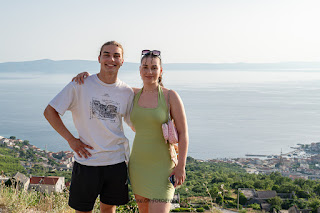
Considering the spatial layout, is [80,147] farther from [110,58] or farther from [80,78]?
[110,58]

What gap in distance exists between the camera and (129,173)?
224 cm

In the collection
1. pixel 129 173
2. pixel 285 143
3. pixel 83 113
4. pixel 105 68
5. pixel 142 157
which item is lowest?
pixel 285 143

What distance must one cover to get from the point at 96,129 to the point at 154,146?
41cm

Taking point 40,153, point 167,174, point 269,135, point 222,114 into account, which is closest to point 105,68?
point 167,174

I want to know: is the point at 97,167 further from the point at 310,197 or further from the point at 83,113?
the point at 310,197

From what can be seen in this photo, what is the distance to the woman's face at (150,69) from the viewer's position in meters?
2.19

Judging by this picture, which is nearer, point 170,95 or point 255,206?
point 170,95

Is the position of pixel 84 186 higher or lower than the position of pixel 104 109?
lower

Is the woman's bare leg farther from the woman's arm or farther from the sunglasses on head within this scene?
the sunglasses on head

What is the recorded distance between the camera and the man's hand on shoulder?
2.11 m

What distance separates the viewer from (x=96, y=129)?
213cm

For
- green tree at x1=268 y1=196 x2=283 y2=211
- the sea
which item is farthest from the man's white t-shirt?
the sea

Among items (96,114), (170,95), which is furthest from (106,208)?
(170,95)

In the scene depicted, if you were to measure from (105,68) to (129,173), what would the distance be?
76cm
